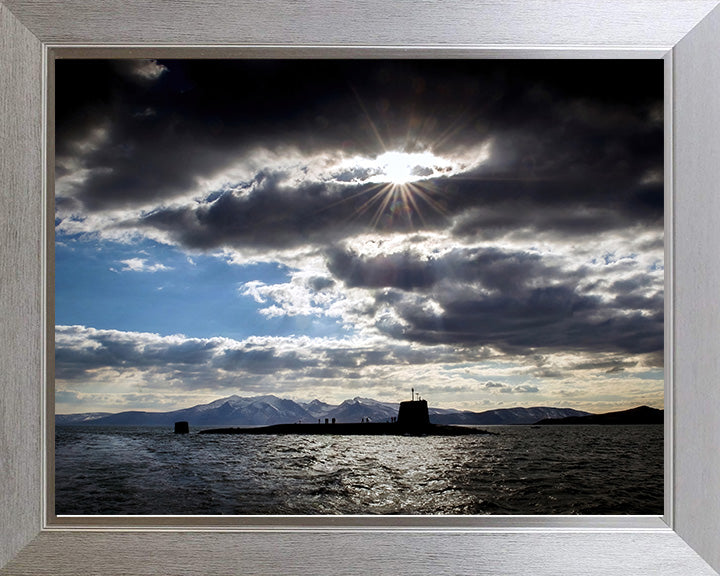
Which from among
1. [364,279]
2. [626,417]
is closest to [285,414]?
[364,279]

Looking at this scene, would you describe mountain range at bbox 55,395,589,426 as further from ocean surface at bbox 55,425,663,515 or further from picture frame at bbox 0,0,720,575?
picture frame at bbox 0,0,720,575

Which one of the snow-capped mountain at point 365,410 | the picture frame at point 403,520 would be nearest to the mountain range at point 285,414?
the snow-capped mountain at point 365,410

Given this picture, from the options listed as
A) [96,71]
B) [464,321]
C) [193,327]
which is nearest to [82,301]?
[193,327]

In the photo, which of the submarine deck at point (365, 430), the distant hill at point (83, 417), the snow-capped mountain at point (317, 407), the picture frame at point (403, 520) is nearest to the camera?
the picture frame at point (403, 520)

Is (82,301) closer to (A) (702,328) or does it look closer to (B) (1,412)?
(B) (1,412)

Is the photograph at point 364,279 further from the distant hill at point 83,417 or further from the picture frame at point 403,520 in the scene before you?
the picture frame at point 403,520

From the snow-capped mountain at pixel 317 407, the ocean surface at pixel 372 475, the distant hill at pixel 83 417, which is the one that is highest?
the distant hill at pixel 83 417

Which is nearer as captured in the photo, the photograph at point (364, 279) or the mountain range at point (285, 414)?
the photograph at point (364, 279)
